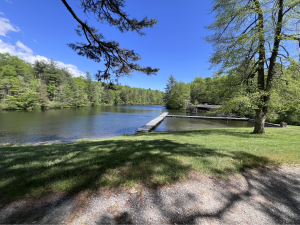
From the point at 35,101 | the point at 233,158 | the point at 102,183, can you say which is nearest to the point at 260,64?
the point at 233,158

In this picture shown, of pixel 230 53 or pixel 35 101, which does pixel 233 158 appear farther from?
pixel 35 101

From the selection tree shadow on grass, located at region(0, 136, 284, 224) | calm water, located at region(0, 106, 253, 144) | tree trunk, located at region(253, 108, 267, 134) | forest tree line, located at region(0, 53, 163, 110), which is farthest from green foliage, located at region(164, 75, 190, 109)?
tree shadow on grass, located at region(0, 136, 284, 224)

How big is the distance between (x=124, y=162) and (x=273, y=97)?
8.14 m

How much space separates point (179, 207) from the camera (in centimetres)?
190

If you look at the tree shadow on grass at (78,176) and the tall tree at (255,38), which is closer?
the tree shadow on grass at (78,176)

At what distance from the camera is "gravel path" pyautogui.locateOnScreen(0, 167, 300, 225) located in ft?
5.40

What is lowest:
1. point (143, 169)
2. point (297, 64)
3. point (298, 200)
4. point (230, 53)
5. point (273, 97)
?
point (298, 200)

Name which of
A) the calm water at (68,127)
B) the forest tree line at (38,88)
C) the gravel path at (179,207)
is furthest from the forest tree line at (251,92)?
the forest tree line at (38,88)

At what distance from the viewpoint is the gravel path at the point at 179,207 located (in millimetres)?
1645

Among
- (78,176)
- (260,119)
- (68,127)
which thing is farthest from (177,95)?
(78,176)

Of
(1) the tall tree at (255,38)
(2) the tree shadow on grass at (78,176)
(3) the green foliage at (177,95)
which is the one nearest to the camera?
(2) the tree shadow on grass at (78,176)

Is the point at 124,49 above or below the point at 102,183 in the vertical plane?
above

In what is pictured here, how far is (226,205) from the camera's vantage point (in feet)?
6.55

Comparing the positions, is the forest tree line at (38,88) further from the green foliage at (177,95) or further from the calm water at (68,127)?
the green foliage at (177,95)
